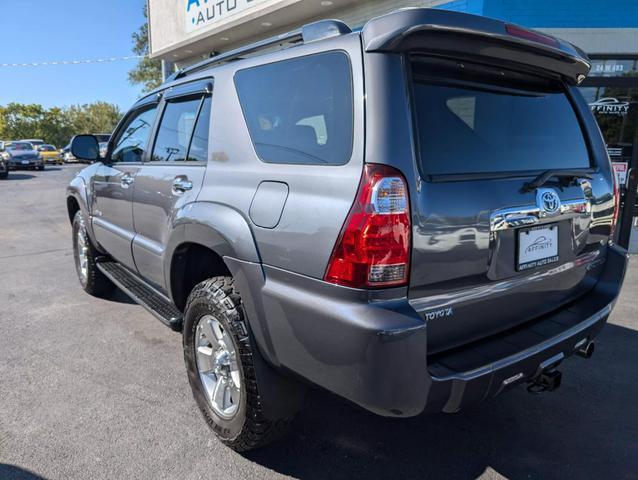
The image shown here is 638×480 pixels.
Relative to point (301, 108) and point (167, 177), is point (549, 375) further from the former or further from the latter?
point (167, 177)

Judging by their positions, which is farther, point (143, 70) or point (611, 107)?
point (143, 70)

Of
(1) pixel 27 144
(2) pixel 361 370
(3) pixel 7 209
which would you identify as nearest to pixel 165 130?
(2) pixel 361 370

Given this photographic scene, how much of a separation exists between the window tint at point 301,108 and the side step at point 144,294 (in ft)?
4.15

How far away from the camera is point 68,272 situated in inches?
229

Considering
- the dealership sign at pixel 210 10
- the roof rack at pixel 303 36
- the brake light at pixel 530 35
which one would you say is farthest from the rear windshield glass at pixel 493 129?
the dealership sign at pixel 210 10

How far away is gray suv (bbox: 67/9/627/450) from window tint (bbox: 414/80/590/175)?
11 millimetres

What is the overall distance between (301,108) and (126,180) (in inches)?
80.1

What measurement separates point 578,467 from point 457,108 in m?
1.85

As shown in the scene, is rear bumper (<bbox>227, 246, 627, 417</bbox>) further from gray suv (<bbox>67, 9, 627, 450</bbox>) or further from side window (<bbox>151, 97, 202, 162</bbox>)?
side window (<bbox>151, 97, 202, 162</bbox>)

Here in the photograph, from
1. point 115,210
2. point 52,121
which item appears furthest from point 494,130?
point 52,121

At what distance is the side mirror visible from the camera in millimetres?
4090

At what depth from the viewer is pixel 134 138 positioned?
3820mm

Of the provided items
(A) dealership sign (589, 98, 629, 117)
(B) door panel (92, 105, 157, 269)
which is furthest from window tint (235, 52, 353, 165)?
(A) dealership sign (589, 98, 629, 117)

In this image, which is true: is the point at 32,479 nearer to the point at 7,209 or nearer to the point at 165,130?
the point at 165,130
